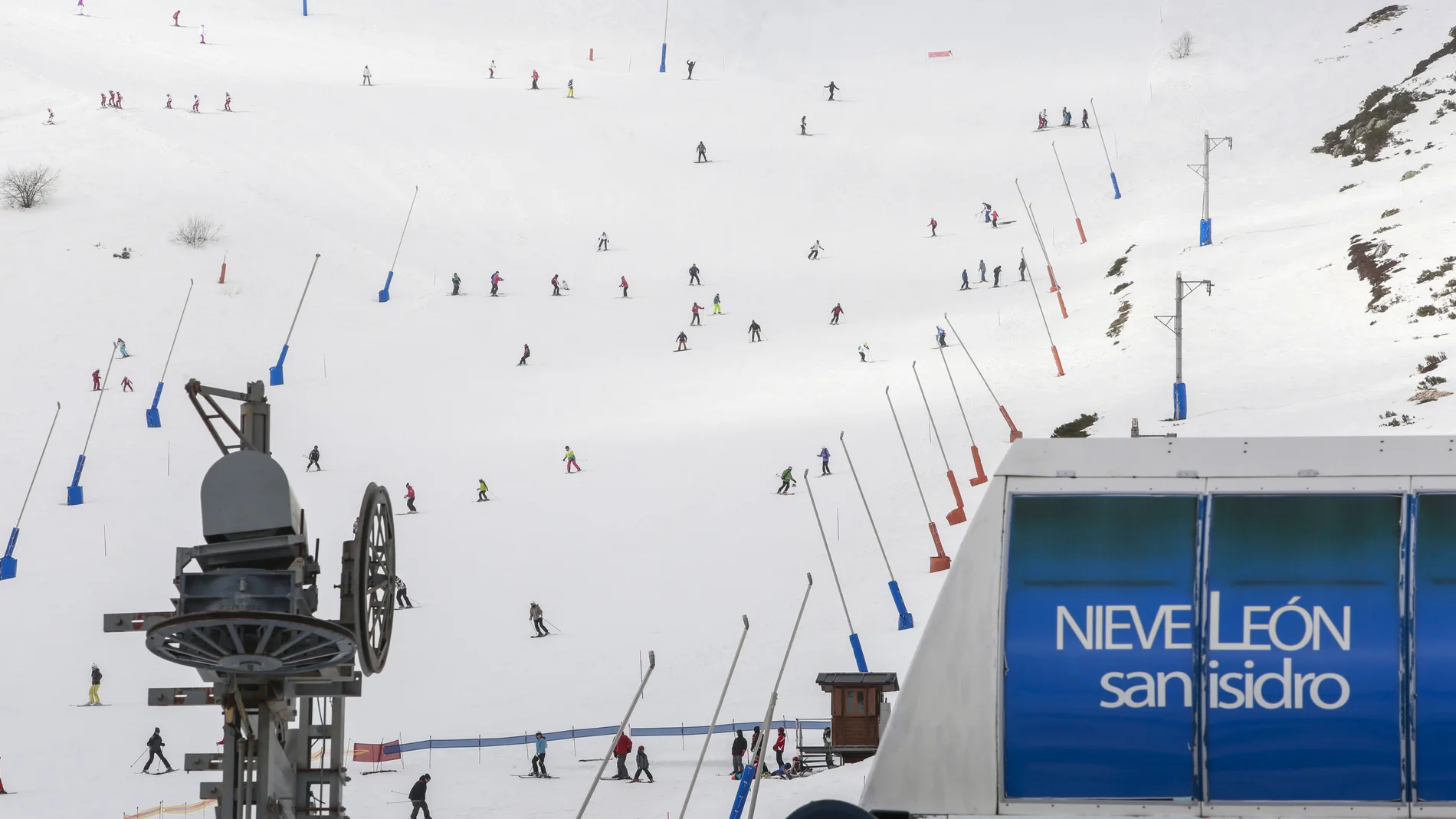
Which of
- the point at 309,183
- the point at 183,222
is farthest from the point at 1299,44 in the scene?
the point at 183,222

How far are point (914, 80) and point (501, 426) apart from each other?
45.4m


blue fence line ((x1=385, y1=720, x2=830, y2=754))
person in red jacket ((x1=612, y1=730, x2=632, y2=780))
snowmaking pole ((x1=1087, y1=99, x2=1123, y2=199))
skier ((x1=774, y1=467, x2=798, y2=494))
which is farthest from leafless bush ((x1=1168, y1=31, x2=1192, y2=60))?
person in red jacket ((x1=612, y1=730, x2=632, y2=780))

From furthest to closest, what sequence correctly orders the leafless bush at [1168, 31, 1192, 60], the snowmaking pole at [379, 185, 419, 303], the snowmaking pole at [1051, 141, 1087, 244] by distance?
1. the leafless bush at [1168, 31, 1192, 60]
2. the snowmaking pole at [1051, 141, 1087, 244]
3. the snowmaking pole at [379, 185, 419, 303]

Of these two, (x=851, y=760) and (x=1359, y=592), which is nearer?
(x=1359, y=592)

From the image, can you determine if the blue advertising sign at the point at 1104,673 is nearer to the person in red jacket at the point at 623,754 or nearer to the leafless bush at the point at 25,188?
the person in red jacket at the point at 623,754

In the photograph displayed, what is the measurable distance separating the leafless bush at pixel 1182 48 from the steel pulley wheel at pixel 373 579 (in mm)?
71973

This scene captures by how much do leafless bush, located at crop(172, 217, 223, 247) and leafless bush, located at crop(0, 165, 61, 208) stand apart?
596cm

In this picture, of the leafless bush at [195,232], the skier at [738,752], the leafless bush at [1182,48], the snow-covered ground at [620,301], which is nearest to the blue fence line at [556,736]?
the snow-covered ground at [620,301]

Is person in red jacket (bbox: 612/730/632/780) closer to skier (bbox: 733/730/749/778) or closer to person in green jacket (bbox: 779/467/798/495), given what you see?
skier (bbox: 733/730/749/778)

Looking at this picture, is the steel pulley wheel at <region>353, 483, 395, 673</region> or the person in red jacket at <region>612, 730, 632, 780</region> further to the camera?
the person in red jacket at <region>612, 730, 632, 780</region>

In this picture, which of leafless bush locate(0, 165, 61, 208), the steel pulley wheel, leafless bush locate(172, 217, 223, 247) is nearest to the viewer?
the steel pulley wheel

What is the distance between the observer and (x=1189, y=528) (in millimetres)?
9086

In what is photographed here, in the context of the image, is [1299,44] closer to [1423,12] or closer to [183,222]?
[1423,12]

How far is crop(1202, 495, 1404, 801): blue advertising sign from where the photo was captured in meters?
8.88
